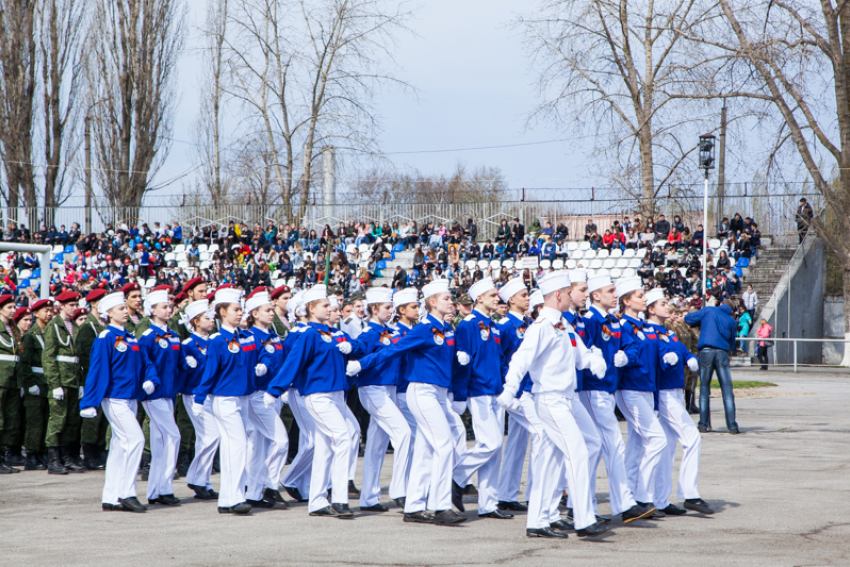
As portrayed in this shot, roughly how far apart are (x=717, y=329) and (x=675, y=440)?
625 centimetres

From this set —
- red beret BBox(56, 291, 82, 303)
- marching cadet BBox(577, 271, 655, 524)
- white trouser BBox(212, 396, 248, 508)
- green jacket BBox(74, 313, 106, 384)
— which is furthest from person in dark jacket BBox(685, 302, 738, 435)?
red beret BBox(56, 291, 82, 303)

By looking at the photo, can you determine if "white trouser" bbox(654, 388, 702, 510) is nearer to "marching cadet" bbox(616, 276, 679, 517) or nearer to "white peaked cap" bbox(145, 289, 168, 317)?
"marching cadet" bbox(616, 276, 679, 517)

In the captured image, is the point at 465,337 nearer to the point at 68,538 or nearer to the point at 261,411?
the point at 261,411

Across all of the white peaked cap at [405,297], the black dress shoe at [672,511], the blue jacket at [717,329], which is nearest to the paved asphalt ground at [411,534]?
the black dress shoe at [672,511]

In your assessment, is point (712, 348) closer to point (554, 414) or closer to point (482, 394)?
point (482, 394)

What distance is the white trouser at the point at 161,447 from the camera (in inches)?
337

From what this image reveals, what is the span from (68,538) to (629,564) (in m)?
4.02

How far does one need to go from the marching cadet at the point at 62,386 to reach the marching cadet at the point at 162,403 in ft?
7.66

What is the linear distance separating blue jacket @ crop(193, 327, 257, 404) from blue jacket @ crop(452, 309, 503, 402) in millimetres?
1837

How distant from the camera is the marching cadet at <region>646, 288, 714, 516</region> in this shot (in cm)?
790

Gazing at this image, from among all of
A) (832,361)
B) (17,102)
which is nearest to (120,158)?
(17,102)

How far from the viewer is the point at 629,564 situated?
6.17 meters

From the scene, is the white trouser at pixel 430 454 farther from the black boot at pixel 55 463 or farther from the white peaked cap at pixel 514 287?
the black boot at pixel 55 463

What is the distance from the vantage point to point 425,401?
7.80m
